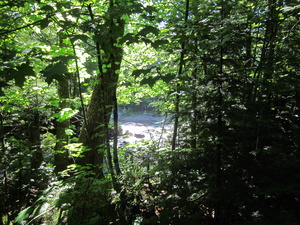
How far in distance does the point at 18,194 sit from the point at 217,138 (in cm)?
296

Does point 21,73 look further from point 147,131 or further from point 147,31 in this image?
point 147,131

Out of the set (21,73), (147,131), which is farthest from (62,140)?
(21,73)

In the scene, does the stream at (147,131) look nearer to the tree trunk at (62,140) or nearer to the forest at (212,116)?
the forest at (212,116)

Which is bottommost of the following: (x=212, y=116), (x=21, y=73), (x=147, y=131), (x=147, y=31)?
(x=147, y=131)

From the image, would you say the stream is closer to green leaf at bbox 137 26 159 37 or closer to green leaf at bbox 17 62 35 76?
green leaf at bbox 137 26 159 37

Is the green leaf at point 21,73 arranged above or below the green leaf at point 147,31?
below

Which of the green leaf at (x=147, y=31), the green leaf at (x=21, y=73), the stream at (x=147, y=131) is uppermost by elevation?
the green leaf at (x=147, y=31)

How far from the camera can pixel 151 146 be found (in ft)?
8.52

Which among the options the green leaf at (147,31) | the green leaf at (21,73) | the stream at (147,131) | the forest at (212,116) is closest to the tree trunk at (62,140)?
the stream at (147,131)

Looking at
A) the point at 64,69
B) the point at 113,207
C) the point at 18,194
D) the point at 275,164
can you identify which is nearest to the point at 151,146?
the point at 113,207

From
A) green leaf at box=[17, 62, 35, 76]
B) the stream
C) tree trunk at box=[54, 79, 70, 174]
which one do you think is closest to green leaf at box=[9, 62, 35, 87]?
green leaf at box=[17, 62, 35, 76]

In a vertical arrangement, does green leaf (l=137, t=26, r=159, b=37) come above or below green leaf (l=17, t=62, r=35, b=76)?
above

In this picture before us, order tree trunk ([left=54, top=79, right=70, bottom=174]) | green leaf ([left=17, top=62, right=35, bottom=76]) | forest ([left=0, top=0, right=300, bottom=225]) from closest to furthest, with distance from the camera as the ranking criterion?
green leaf ([left=17, top=62, right=35, bottom=76]), forest ([left=0, top=0, right=300, bottom=225]), tree trunk ([left=54, top=79, right=70, bottom=174])

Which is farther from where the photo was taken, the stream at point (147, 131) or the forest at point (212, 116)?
the stream at point (147, 131)
